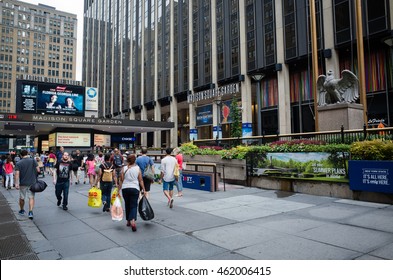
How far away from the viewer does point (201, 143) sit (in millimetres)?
21250

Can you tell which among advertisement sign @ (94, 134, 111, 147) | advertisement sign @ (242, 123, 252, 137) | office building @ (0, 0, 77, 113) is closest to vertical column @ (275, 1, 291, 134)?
advertisement sign @ (242, 123, 252, 137)

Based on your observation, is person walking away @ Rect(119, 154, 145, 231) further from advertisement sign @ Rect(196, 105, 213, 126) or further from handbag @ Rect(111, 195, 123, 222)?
advertisement sign @ Rect(196, 105, 213, 126)

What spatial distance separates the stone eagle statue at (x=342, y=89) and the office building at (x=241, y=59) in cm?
504

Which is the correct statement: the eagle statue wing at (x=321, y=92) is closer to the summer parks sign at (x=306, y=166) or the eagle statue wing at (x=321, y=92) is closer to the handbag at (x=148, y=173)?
the summer parks sign at (x=306, y=166)

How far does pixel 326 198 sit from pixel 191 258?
24.0ft

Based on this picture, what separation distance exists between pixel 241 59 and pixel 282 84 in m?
6.59

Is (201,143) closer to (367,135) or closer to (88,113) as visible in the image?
(367,135)

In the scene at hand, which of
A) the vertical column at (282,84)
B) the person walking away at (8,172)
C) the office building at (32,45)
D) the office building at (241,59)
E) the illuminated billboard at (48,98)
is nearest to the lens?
the person walking away at (8,172)

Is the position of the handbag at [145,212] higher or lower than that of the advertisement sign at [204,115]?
lower

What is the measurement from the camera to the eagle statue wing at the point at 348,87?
14442 mm

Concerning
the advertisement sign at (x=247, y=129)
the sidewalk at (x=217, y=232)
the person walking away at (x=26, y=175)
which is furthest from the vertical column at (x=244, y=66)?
the person walking away at (x=26, y=175)

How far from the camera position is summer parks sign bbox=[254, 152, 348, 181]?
1090cm

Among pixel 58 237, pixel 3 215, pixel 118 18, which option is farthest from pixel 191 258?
pixel 118 18

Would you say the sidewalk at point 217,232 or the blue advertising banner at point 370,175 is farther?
the blue advertising banner at point 370,175
